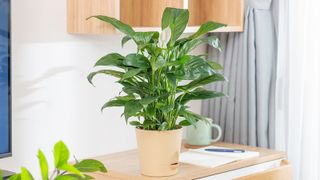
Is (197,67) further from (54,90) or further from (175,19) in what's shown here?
(54,90)

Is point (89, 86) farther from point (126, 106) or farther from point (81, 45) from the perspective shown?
point (126, 106)

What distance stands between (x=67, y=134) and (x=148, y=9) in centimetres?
62

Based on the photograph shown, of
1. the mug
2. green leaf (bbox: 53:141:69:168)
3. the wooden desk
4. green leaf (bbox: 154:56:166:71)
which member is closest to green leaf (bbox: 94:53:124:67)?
green leaf (bbox: 154:56:166:71)

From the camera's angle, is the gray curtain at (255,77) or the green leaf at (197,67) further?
the gray curtain at (255,77)

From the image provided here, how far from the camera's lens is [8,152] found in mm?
1971

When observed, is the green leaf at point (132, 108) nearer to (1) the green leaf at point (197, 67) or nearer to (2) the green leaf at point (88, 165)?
(1) the green leaf at point (197, 67)

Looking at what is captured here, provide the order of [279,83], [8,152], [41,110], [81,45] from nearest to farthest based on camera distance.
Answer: [8,152] < [41,110] < [81,45] < [279,83]

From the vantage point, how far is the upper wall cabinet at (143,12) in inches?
89.1

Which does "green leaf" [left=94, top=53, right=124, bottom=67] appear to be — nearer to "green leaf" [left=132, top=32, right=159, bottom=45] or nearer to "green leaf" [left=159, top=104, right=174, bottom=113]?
"green leaf" [left=132, top=32, right=159, bottom=45]

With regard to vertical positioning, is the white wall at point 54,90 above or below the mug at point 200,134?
above

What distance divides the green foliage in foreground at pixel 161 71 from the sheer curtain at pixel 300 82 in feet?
2.38

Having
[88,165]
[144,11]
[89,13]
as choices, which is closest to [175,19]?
[89,13]

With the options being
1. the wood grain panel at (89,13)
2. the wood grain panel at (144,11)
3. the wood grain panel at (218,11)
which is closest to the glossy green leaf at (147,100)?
the wood grain panel at (89,13)

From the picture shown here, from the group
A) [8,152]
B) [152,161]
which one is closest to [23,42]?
[8,152]
